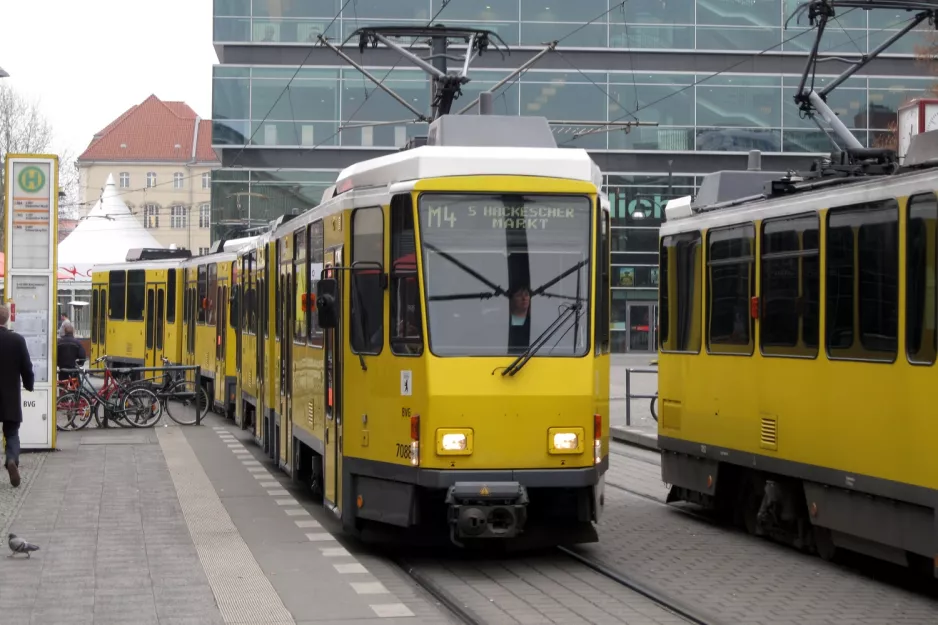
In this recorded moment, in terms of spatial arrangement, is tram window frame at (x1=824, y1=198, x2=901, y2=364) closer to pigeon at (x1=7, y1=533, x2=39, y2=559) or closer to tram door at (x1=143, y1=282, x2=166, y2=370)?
pigeon at (x1=7, y1=533, x2=39, y2=559)

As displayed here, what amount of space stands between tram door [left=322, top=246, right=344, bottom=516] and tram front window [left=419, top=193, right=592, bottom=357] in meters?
1.21

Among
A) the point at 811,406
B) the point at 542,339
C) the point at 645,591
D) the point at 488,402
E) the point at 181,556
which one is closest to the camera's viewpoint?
the point at 645,591

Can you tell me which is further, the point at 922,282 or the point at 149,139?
the point at 149,139

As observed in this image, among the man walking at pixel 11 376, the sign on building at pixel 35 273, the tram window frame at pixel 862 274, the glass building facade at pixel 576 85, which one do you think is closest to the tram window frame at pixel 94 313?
the glass building facade at pixel 576 85

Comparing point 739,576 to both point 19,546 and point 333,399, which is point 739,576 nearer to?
point 333,399

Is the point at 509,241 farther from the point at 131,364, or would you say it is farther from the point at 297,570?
the point at 131,364

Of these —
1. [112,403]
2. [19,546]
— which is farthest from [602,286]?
[112,403]

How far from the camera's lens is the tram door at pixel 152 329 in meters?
37.7

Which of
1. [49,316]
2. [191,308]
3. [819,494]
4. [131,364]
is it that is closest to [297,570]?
[819,494]

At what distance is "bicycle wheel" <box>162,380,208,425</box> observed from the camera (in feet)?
89.7

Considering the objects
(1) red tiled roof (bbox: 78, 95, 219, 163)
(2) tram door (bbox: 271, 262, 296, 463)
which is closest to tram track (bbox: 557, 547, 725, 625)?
(2) tram door (bbox: 271, 262, 296, 463)

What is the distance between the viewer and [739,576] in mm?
11289

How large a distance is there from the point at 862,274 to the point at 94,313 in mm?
35048

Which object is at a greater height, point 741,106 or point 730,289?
point 741,106
